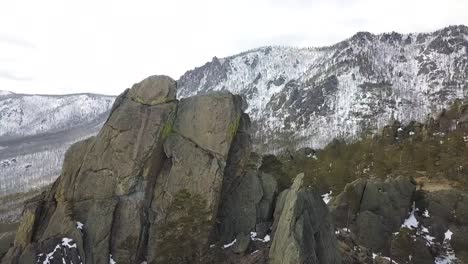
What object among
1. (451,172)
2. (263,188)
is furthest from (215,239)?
(451,172)

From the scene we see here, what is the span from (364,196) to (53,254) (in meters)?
41.3

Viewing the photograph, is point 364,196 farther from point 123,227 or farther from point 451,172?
point 123,227

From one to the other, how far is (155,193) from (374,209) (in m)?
34.1

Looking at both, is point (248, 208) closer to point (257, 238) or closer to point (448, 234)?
point (257, 238)

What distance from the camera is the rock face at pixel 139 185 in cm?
3419

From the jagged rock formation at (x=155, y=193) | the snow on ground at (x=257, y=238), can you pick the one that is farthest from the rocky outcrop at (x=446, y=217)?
the snow on ground at (x=257, y=238)

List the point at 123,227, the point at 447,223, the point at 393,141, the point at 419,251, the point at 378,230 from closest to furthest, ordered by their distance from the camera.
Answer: the point at 123,227
the point at 419,251
the point at 378,230
the point at 447,223
the point at 393,141

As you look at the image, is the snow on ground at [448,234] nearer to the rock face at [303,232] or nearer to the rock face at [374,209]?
the rock face at [374,209]

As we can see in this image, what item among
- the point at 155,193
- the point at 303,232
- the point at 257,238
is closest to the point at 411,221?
the point at 257,238

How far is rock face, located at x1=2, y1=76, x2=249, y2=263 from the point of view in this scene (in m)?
34.2

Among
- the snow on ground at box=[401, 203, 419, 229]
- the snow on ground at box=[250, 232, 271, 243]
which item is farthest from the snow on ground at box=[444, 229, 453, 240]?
the snow on ground at box=[250, 232, 271, 243]

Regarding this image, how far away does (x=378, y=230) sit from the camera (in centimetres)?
5388

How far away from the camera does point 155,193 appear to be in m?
36.4

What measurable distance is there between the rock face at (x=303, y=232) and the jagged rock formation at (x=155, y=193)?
262 mm
